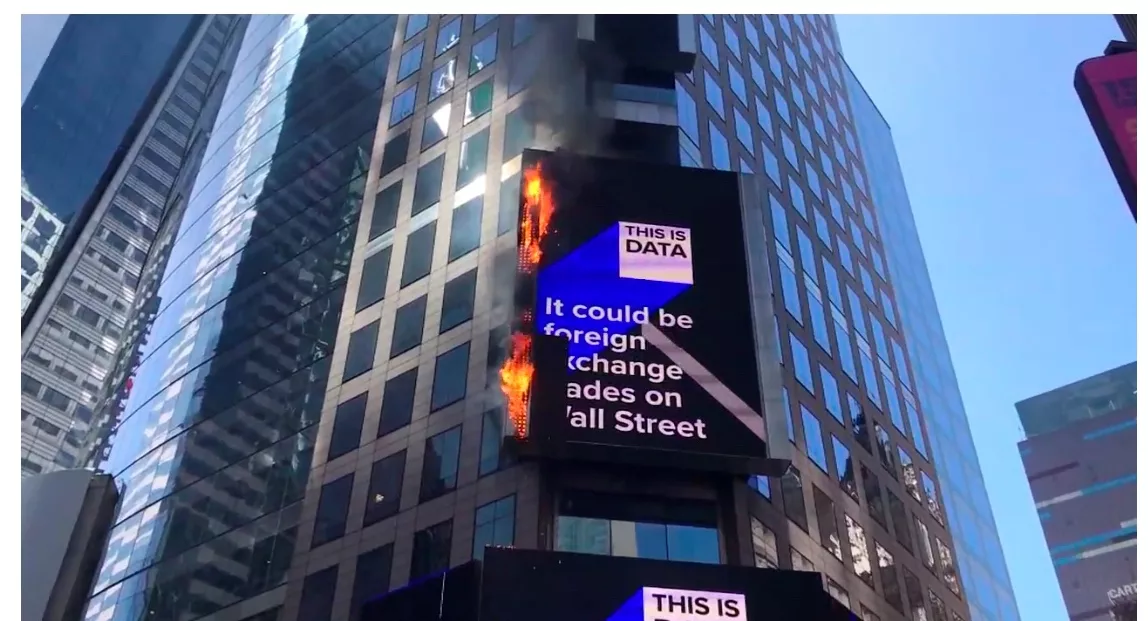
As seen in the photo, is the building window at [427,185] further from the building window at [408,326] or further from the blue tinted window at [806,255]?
the blue tinted window at [806,255]

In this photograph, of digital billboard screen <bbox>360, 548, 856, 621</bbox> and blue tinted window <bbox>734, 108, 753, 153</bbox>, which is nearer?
digital billboard screen <bbox>360, 548, 856, 621</bbox>

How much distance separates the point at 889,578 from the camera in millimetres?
34750

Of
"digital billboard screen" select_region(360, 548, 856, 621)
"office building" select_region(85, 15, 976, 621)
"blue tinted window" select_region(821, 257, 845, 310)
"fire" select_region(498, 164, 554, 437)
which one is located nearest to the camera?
"digital billboard screen" select_region(360, 548, 856, 621)

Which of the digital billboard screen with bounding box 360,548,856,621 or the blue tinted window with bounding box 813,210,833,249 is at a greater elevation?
the blue tinted window with bounding box 813,210,833,249

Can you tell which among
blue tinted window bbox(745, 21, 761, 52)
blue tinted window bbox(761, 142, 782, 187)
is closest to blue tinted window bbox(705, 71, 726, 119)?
blue tinted window bbox(761, 142, 782, 187)

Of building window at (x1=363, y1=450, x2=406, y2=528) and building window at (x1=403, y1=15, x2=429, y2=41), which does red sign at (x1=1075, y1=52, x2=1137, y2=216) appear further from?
building window at (x1=403, y1=15, x2=429, y2=41)

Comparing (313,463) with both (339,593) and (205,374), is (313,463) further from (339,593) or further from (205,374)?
(205,374)

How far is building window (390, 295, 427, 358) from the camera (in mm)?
32969

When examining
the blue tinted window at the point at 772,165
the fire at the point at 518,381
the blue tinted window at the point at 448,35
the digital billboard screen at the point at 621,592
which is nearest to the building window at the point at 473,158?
the blue tinted window at the point at 448,35

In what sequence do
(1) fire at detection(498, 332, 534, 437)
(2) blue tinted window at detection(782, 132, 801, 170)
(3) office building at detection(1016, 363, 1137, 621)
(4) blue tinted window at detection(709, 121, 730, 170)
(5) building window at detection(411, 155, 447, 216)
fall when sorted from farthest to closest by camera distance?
(3) office building at detection(1016, 363, 1137, 621) → (2) blue tinted window at detection(782, 132, 801, 170) → (4) blue tinted window at detection(709, 121, 730, 170) → (5) building window at detection(411, 155, 447, 216) → (1) fire at detection(498, 332, 534, 437)

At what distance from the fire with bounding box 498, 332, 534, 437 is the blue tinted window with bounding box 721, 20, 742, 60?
83.8ft

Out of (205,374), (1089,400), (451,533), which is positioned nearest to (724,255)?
(451,533)

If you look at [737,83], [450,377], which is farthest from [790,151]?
[450,377]

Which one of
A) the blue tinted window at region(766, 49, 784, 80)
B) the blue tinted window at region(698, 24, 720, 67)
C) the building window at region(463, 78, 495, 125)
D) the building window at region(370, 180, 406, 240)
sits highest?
the blue tinted window at region(766, 49, 784, 80)
